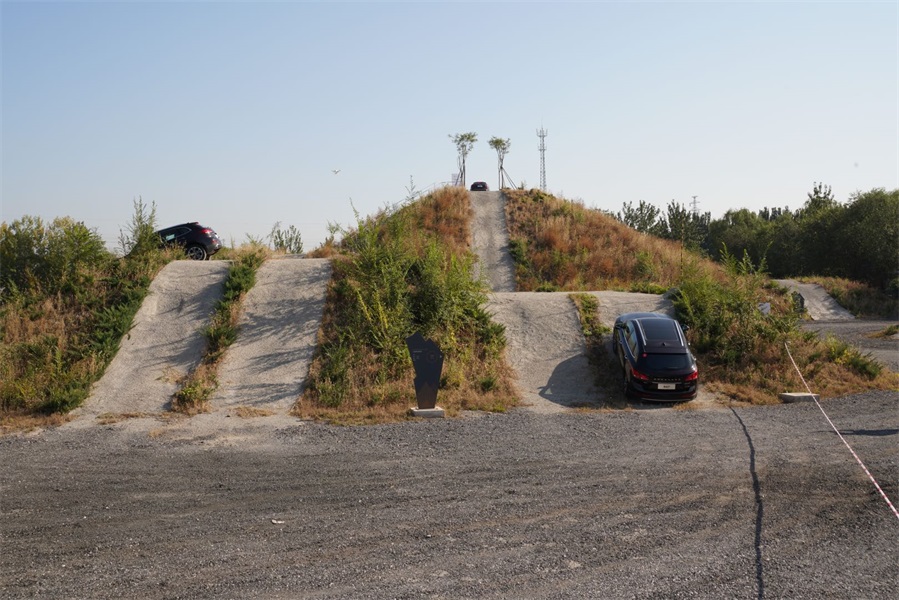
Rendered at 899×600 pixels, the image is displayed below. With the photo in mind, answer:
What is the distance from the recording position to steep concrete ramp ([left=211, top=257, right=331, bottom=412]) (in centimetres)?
1653

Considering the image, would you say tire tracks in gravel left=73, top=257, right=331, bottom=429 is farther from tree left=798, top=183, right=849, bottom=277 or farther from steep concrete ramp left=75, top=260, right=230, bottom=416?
tree left=798, top=183, right=849, bottom=277

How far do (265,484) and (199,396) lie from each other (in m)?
6.42

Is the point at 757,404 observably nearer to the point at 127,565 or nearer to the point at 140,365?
the point at 127,565

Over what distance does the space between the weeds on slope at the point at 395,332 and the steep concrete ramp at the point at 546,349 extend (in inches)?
21.1

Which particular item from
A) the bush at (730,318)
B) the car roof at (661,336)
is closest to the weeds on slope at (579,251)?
the bush at (730,318)

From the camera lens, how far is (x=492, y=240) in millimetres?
30922

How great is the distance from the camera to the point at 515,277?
28562 mm

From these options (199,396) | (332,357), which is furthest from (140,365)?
(332,357)

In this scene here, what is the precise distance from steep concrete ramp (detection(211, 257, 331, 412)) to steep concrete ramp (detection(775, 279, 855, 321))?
21206mm

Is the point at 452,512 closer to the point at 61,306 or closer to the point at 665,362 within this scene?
the point at 665,362

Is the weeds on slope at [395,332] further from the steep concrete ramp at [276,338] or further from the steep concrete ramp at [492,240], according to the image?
the steep concrete ramp at [492,240]

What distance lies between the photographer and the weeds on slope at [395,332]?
1619 cm

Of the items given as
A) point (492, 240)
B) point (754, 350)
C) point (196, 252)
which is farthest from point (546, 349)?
point (196, 252)

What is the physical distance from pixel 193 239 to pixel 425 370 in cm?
1396
